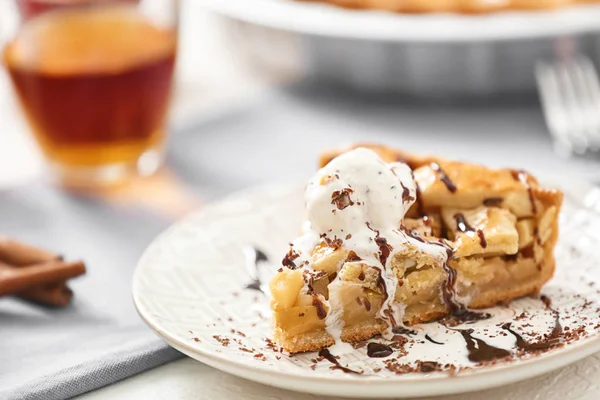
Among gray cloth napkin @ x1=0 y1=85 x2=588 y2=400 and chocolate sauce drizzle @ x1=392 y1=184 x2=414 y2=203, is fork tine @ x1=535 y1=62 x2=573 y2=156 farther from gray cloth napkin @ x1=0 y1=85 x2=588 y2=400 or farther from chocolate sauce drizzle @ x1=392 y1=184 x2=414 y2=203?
chocolate sauce drizzle @ x1=392 y1=184 x2=414 y2=203

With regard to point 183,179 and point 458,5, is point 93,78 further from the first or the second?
point 458,5

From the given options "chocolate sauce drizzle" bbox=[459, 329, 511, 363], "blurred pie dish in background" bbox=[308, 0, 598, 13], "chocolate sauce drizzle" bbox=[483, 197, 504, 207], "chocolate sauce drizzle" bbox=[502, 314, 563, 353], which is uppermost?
"blurred pie dish in background" bbox=[308, 0, 598, 13]

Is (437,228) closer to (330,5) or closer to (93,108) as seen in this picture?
(93,108)

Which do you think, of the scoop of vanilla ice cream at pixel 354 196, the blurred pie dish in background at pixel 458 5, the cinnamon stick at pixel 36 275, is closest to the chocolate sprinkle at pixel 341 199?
the scoop of vanilla ice cream at pixel 354 196

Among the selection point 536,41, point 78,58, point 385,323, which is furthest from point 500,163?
point 78,58

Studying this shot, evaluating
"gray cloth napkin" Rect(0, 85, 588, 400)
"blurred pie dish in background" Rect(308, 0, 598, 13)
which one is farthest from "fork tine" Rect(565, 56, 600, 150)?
"blurred pie dish in background" Rect(308, 0, 598, 13)

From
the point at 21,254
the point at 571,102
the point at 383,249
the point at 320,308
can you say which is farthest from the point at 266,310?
the point at 571,102

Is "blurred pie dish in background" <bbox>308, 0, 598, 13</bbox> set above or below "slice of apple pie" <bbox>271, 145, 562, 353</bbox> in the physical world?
above
